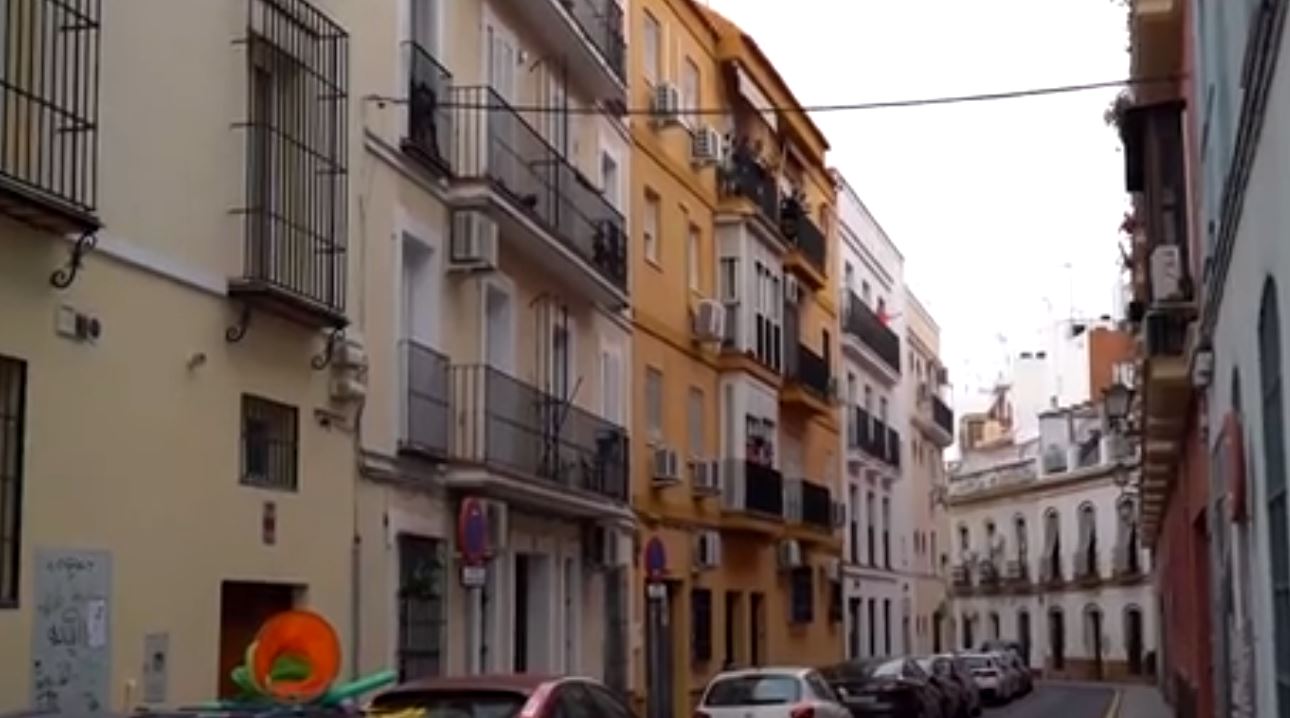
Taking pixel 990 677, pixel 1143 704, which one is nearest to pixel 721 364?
pixel 1143 704

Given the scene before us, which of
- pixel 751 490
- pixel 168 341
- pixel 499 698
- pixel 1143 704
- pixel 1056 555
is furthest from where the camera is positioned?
pixel 1056 555

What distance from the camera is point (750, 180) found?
1479 inches

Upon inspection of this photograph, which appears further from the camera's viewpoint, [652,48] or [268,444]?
[652,48]

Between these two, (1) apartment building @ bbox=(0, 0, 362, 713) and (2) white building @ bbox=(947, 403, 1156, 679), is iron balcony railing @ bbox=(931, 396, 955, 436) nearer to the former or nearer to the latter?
(2) white building @ bbox=(947, 403, 1156, 679)

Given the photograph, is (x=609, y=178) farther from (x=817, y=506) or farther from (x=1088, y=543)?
(x=1088, y=543)

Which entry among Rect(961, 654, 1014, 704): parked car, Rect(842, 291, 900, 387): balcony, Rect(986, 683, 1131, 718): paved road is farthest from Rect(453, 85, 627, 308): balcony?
Rect(961, 654, 1014, 704): parked car

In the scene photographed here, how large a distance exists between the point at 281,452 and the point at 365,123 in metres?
3.62

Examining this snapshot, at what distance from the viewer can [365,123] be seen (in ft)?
63.7

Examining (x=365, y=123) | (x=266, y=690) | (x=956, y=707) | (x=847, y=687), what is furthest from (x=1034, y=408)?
(x=266, y=690)

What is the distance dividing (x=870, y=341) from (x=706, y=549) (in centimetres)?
2002

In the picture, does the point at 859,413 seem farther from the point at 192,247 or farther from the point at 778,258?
the point at 192,247

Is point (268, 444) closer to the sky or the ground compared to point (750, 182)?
closer to the ground

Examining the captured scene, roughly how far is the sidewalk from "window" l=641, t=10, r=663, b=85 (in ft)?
58.9

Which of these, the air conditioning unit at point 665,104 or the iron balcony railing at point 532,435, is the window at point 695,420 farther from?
the iron balcony railing at point 532,435
